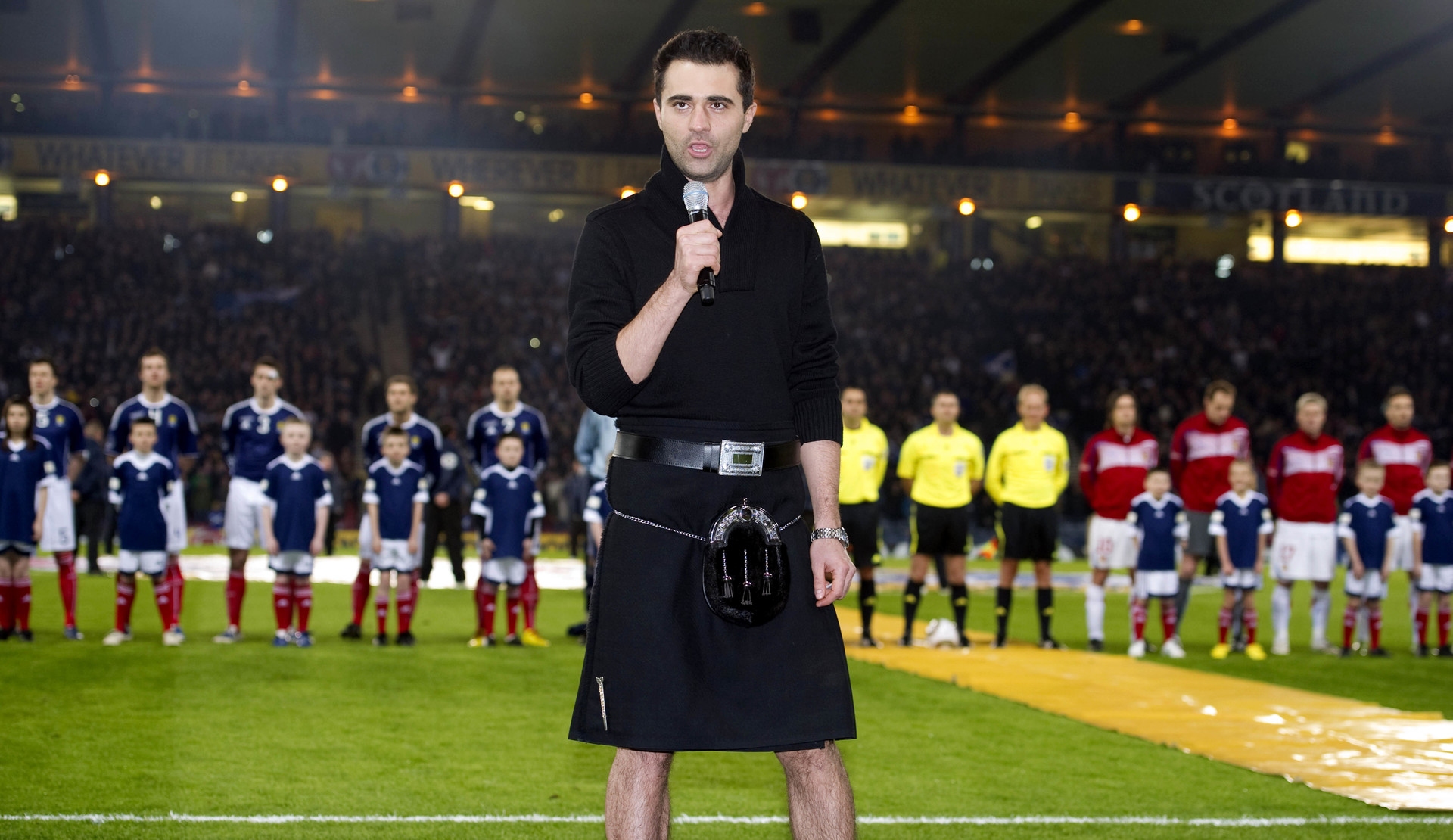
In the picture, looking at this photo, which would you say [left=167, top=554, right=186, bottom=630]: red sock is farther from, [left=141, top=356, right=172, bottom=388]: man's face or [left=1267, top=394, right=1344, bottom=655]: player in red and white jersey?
[left=1267, top=394, right=1344, bottom=655]: player in red and white jersey

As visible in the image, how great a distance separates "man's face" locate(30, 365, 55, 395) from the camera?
10.9m

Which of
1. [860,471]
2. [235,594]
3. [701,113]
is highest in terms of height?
[701,113]

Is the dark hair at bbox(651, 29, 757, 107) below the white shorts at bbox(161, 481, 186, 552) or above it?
above

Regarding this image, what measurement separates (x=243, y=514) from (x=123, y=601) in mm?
1073

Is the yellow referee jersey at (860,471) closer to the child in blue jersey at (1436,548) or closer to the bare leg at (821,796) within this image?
the child in blue jersey at (1436,548)

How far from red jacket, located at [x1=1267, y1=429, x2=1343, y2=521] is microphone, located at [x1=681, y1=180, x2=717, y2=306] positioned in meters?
10.1

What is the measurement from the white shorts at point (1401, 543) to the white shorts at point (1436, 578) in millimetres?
257

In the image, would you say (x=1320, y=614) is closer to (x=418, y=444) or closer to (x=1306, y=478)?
(x=1306, y=478)

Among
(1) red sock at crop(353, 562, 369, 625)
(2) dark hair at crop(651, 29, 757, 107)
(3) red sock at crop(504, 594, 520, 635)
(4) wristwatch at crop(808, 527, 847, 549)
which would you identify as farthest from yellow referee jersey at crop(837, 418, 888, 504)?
(2) dark hair at crop(651, 29, 757, 107)

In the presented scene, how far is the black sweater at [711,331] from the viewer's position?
3121 millimetres

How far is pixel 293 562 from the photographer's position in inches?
426

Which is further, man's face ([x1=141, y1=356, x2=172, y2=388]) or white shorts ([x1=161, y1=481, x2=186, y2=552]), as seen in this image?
man's face ([x1=141, y1=356, x2=172, y2=388])

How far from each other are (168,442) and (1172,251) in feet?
118

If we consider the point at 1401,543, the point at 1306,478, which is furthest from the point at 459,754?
the point at 1401,543
